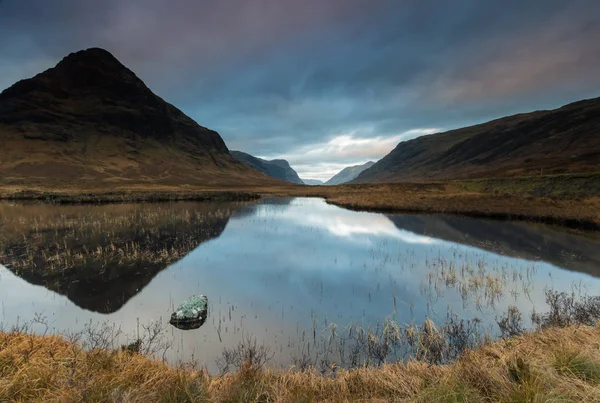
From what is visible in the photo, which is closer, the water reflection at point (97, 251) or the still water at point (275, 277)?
the still water at point (275, 277)

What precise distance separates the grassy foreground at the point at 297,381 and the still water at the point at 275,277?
2.44 metres

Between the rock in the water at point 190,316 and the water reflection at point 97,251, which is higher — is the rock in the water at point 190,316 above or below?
below

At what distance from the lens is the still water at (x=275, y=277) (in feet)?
33.4

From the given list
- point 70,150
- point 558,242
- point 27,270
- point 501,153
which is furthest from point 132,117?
point 501,153

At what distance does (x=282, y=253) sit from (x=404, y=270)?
8.30 m

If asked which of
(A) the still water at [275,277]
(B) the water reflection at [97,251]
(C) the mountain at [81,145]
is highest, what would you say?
(C) the mountain at [81,145]

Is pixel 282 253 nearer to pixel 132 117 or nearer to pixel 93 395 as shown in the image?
pixel 93 395

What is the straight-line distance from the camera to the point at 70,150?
14900cm

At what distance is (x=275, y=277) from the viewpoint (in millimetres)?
15320

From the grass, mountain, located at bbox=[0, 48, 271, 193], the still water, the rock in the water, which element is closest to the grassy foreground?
the still water

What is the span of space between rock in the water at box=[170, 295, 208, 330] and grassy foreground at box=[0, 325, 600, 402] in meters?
3.64

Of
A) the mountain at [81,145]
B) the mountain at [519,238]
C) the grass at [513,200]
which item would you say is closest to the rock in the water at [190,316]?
the mountain at [519,238]

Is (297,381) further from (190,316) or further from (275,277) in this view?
(275,277)

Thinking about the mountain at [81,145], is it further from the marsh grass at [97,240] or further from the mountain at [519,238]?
the mountain at [519,238]
